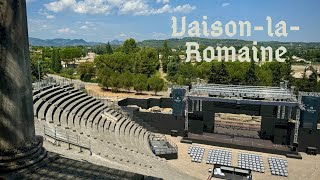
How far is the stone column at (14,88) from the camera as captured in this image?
5641mm

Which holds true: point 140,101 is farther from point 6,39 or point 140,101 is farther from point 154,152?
point 6,39

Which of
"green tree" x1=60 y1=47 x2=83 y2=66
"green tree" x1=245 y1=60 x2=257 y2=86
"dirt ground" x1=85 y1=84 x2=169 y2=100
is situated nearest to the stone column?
"dirt ground" x1=85 y1=84 x2=169 y2=100

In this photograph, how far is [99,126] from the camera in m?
20.5

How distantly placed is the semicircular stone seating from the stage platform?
5497 mm

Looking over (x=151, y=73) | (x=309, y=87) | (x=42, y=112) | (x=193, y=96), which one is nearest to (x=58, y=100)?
(x=42, y=112)

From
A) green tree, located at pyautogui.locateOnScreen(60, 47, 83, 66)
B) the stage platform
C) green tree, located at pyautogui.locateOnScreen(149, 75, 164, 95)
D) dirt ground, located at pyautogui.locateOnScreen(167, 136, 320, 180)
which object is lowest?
dirt ground, located at pyautogui.locateOnScreen(167, 136, 320, 180)

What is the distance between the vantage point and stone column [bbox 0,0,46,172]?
5641mm

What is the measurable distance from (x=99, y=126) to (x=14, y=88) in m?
15.0

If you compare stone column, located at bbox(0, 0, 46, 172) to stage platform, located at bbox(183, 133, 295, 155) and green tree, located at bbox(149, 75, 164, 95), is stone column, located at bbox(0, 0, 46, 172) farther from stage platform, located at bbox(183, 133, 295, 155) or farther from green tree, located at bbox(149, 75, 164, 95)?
green tree, located at bbox(149, 75, 164, 95)

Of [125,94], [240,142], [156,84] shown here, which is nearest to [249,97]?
[240,142]

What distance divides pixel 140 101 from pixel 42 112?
1878 centimetres

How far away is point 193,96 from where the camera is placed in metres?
27.5

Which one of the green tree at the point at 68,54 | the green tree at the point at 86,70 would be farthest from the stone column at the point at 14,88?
the green tree at the point at 68,54

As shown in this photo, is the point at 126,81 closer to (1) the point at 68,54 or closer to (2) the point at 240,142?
(2) the point at 240,142
